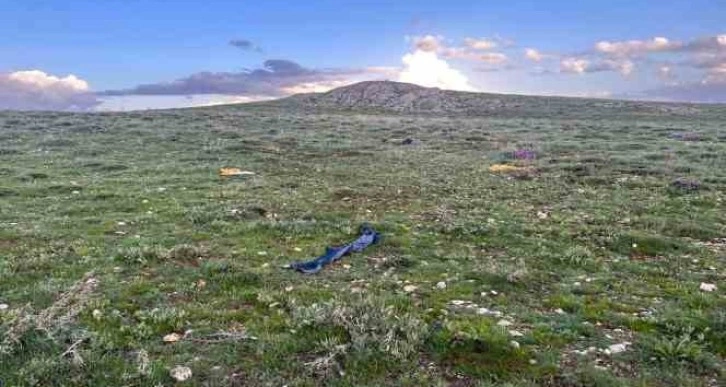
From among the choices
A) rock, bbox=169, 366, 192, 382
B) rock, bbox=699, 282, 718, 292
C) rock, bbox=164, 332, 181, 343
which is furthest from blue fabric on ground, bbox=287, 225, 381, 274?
rock, bbox=699, 282, 718, 292

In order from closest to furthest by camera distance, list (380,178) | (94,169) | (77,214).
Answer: (77,214) → (380,178) → (94,169)

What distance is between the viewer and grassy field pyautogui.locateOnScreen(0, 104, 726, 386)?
788cm

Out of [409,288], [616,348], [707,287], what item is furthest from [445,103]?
[616,348]

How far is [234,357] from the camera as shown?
8.10 m

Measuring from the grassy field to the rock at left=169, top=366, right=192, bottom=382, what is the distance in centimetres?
9

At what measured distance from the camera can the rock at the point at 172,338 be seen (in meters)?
8.61

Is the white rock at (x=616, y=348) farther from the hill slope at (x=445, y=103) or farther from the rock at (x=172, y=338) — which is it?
the hill slope at (x=445, y=103)

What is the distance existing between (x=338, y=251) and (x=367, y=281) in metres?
1.90

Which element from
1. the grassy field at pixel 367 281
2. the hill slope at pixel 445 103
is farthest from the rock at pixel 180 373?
the hill slope at pixel 445 103

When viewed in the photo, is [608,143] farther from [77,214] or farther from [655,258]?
[77,214]

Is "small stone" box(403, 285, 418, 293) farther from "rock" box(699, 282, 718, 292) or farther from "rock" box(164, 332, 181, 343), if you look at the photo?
"rock" box(699, 282, 718, 292)

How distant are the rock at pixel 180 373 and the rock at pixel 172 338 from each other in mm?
924

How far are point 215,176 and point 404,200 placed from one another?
921 cm

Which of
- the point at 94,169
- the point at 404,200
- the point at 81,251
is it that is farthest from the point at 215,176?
the point at 81,251
